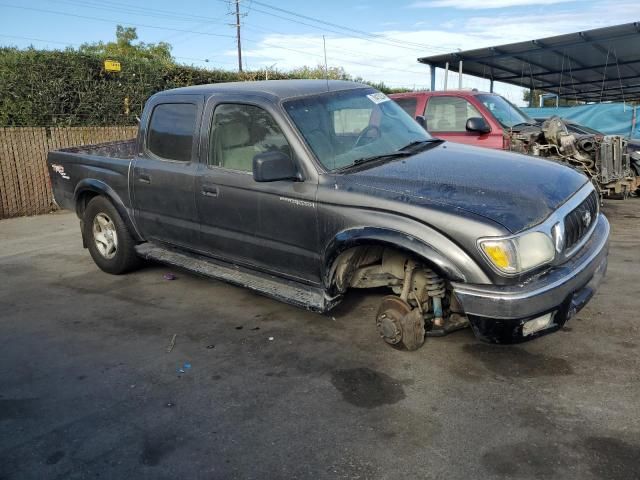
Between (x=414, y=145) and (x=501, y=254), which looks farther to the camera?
(x=414, y=145)

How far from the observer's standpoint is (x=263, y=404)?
315cm

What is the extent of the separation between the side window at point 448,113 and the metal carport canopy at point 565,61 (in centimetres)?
827

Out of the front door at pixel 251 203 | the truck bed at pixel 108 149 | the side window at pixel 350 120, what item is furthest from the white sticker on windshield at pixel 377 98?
the truck bed at pixel 108 149

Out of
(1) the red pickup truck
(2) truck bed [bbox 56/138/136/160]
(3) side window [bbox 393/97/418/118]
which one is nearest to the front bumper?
(2) truck bed [bbox 56/138/136/160]

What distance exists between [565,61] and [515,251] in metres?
18.0

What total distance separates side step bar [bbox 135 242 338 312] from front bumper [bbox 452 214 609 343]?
3.51ft

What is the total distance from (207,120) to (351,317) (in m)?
2.04

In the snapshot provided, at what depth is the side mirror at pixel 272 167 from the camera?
364cm

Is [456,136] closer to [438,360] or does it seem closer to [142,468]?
[438,360]

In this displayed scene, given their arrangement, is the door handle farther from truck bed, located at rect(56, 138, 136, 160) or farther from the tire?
truck bed, located at rect(56, 138, 136, 160)

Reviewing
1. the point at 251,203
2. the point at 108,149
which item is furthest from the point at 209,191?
the point at 108,149

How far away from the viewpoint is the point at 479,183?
3334 millimetres

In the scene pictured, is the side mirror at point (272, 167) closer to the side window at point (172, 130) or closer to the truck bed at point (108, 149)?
the side window at point (172, 130)

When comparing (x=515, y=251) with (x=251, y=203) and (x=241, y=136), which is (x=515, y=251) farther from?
(x=241, y=136)
